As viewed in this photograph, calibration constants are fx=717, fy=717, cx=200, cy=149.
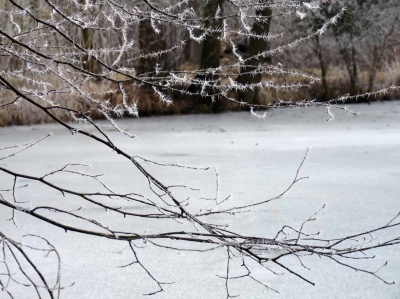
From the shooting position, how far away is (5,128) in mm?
8070

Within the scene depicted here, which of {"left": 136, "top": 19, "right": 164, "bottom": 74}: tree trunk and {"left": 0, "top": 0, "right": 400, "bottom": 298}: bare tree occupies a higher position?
{"left": 136, "top": 19, "right": 164, "bottom": 74}: tree trunk

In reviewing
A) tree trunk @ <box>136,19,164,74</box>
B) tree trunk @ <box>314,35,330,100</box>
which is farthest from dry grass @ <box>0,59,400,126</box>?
tree trunk @ <box>136,19,164,74</box>

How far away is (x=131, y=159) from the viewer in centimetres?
144

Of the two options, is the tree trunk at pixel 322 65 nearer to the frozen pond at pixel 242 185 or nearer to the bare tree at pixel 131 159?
the frozen pond at pixel 242 185

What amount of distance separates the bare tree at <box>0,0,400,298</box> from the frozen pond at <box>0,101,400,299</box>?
0.23 ft

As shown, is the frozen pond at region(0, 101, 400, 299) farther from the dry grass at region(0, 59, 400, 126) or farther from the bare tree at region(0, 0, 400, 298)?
the dry grass at region(0, 59, 400, 126)

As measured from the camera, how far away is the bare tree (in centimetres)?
144

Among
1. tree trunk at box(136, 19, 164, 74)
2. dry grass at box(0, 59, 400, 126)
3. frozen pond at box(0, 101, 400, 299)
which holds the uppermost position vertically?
tree trunk at box(136, 19, 164, 74)

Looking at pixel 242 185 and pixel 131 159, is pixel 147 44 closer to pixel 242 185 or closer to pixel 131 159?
pixel 242 185

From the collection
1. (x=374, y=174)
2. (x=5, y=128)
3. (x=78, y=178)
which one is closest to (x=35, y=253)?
(x=78, y=178)

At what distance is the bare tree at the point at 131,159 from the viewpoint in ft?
4.71

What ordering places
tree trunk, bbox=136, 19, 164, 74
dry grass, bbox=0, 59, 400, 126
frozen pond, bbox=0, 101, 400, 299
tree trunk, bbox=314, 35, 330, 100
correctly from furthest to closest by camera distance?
tree trunk, bbox=314, 35, 330, 100
tree trunk, bbox=136, 19, 164, 74
dry grass, bbox=0, 59, 400, 126
frozen pond, bbox=0, 101, 400, 299

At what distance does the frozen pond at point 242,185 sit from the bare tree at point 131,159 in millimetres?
70

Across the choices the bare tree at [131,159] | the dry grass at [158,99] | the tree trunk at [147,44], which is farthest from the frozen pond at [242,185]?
the tree trunk at [147,44]
